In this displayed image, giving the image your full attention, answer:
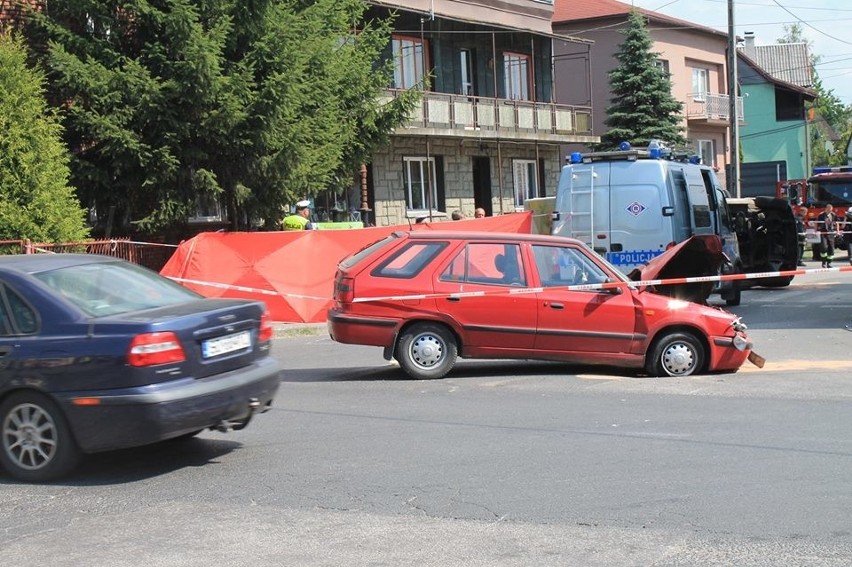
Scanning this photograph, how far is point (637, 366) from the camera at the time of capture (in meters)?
11.2

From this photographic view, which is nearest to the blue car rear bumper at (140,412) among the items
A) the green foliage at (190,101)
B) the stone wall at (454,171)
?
the green foliage at (190,101)

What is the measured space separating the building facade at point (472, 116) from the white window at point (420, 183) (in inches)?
1.2

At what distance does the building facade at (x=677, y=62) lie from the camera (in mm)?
44375

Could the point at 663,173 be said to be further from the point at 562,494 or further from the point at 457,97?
the point at 457,97

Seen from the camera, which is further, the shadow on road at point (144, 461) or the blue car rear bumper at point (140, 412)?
the shadow on road at point (144, 461)

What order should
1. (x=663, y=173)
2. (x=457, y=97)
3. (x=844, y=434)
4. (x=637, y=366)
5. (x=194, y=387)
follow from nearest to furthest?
(x=194, y=387) → (x=844, y=434) → (x=637, y=366) → (x=663, y=173) → (x=457, y=97)

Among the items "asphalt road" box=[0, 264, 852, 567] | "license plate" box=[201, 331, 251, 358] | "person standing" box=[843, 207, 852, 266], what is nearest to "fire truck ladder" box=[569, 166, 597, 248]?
"asphalt road" box=[0, 264, 852, 567]

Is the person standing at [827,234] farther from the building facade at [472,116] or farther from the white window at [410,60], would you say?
the white window at [410,60]

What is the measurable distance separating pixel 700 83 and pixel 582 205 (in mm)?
35782

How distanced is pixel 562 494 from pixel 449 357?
4.82 m

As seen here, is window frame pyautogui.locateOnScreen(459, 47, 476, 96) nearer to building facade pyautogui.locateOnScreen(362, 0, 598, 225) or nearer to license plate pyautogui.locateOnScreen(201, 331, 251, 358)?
building facade pyautogui.locateOnScreen(362, 0, 598, 225)

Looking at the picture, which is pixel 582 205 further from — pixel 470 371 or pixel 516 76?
pixel 516 76

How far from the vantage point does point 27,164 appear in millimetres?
16016

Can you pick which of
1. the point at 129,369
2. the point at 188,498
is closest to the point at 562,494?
the point at 188,498
